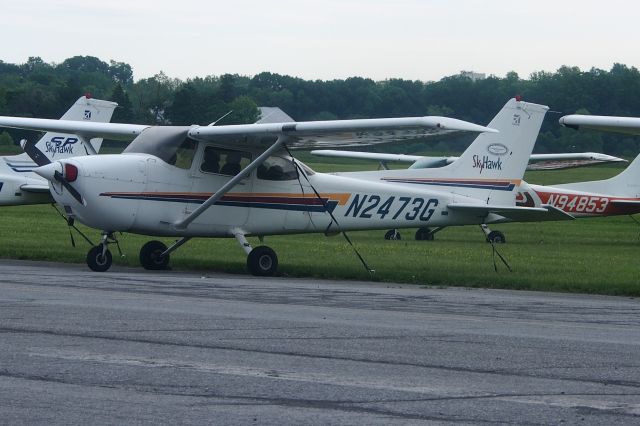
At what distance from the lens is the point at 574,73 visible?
8438 cm

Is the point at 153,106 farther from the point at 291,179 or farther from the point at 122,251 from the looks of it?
Answer: the point at 291,179

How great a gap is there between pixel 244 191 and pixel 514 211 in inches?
185

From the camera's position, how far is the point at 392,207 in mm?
20375

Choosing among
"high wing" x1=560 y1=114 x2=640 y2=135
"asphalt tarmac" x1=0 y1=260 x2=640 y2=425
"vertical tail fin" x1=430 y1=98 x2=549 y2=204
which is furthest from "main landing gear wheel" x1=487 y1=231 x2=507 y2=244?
"asphalt tarmac" x1=0 y1=260 x2=640 y2=425

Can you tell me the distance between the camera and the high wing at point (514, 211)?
2067 cm

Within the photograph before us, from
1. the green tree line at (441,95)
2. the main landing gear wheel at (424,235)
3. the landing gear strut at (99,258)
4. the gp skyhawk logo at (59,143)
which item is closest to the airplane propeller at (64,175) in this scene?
the landing gear strut at (99,258)

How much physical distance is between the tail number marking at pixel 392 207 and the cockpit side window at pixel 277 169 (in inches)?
46.7

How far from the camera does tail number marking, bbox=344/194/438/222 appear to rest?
66.1 feet

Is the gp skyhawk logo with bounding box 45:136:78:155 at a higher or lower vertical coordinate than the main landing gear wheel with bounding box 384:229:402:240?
higher

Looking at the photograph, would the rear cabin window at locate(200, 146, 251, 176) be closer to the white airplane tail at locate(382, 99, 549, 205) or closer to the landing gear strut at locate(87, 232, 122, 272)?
the landing gear strut at locate(87, 232, 122, 272)

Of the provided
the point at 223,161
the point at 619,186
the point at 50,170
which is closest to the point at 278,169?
the point at 223,161

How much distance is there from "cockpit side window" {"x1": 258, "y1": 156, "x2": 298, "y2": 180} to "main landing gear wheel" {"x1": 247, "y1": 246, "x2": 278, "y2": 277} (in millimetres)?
1357

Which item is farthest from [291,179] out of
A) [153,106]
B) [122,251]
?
[153,106]

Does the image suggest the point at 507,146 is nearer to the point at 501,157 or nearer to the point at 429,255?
the point at 501,157
